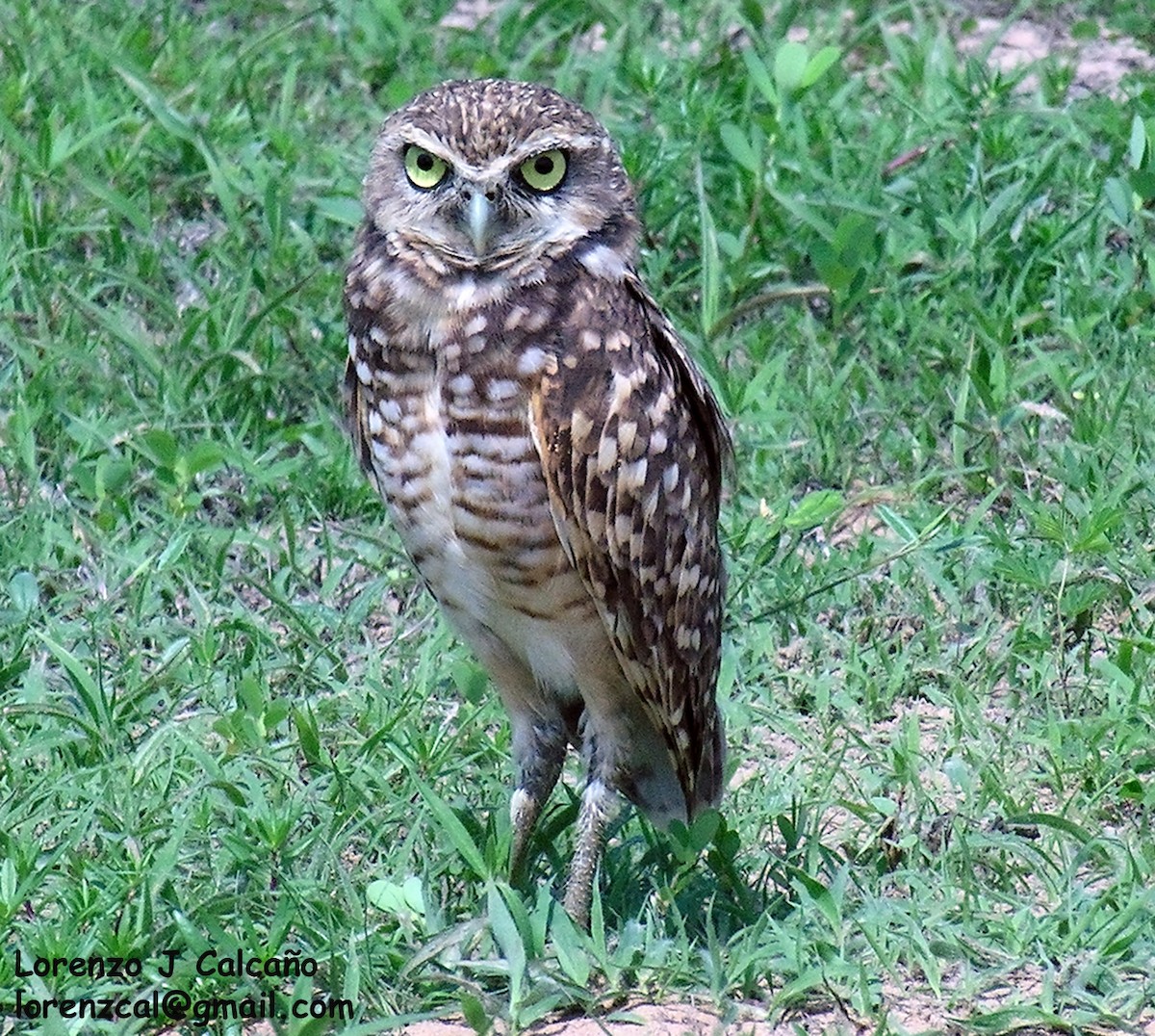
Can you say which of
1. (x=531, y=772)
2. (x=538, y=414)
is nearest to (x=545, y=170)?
(x=538, y=414)

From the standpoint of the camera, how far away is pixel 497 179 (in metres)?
3.79

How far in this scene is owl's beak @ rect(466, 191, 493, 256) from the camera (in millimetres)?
3791

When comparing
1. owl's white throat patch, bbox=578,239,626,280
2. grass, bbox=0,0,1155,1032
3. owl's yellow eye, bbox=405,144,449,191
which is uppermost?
owl's yellow eye, bbox=405,144,449,191

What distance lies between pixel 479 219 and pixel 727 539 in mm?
1735

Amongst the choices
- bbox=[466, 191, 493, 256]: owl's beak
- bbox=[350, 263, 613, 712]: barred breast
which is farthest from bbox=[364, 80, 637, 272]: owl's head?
bbox=[350, 263, 613, 712]: barred breast

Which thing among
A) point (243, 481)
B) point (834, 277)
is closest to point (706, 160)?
point (834, 277)

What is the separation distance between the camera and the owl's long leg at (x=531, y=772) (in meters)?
4.18

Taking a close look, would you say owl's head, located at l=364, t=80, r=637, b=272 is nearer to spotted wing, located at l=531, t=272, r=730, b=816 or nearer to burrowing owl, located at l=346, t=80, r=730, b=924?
burrowing owl, located at l=346, t=80, r=730, b=924

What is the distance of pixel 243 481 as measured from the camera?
553 cm

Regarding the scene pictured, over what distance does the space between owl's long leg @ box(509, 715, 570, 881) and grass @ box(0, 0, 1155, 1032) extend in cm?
6

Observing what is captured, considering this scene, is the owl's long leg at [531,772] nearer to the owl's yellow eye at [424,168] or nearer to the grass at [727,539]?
the grass at [727,539]

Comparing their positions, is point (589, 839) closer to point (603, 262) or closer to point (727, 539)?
point (603, 262)

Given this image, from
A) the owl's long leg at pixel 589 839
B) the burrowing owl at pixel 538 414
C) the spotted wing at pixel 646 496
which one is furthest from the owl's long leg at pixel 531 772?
the spotted wing at pixel 646 496

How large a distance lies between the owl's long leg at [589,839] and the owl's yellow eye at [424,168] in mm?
1260
